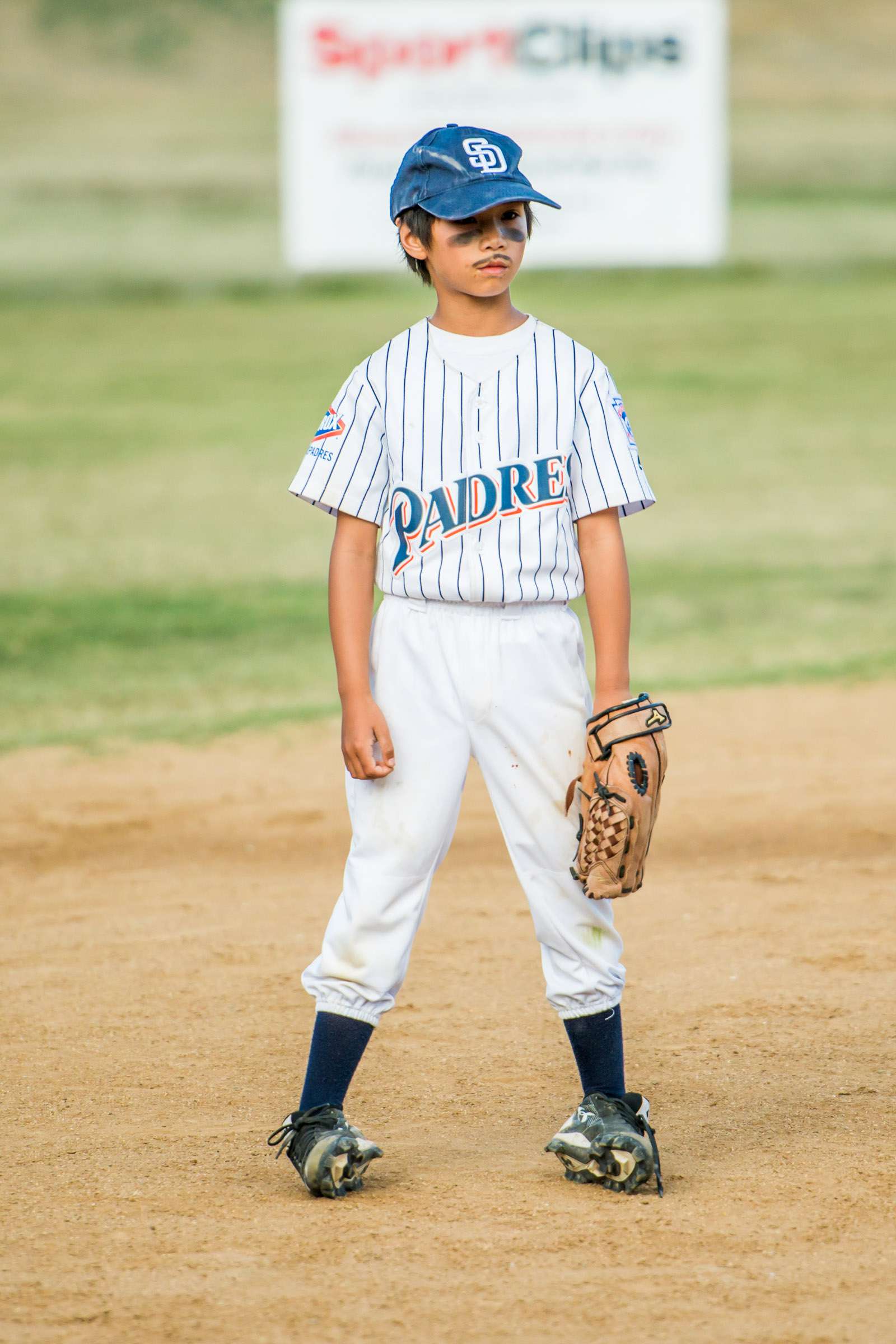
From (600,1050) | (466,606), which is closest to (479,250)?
(466,606)

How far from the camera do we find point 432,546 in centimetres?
266

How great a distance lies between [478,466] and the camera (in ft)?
8.72

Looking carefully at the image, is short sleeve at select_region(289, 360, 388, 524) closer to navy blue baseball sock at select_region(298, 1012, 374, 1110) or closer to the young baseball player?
the young baseball player

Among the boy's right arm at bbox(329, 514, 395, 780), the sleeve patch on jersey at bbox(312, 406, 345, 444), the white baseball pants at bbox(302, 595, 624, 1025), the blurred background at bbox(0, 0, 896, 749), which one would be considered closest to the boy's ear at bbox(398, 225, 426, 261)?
the sleeve patch on jersey at bbox(312, 406, 345, 444)

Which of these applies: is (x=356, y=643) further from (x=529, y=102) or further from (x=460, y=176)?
(x=529, y=102)

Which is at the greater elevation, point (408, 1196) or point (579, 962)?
point (579, 962)

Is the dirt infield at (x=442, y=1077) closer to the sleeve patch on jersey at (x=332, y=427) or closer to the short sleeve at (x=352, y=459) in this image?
the short sleeve at (x=352, y=459)

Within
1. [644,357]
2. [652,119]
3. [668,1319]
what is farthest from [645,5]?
[668,1319]

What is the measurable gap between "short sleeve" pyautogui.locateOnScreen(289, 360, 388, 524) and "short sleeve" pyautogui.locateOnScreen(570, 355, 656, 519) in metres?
0.31

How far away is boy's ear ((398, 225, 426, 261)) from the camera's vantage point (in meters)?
2.74

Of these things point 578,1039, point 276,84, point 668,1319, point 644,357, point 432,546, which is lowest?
point 668,1319

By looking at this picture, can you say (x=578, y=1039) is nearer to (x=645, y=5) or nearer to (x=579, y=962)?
(x=579, y=962)

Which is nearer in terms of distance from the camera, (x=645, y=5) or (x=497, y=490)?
(x=497, y=490)

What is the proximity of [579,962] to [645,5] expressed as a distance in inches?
884
